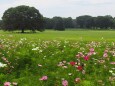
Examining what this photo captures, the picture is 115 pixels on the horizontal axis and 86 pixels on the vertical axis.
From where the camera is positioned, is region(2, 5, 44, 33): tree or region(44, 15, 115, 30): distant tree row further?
region(44, 15, 115, 30): distant tree row

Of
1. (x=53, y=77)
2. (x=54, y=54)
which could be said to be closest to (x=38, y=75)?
(x=53, y=77)

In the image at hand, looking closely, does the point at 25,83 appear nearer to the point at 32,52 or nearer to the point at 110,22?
the point at 32,52

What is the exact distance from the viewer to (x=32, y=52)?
12.7 metres

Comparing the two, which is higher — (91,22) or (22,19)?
(22,19)

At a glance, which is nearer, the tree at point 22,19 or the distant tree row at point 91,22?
the tree at point 22,19

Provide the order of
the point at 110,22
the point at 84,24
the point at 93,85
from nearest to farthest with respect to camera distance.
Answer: the point at 93,85, the point at 110,22, the point at 84,24

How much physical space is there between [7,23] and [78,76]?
93331 millimetres

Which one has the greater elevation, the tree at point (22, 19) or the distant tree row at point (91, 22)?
the tree at point (22, 19)

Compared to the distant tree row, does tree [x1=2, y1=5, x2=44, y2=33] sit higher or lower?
higher

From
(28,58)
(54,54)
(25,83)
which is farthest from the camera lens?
(54,54)

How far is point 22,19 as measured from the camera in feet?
332

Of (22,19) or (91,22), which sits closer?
(22,19)

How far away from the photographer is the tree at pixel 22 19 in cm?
10031

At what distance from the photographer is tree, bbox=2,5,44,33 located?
100 m
